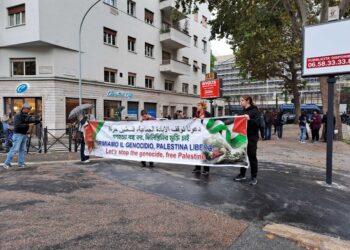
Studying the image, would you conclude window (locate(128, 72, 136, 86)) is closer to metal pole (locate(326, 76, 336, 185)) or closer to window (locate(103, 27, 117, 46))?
window (locate(103, 27, 117, 46))

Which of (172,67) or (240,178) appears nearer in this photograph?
(240,178)

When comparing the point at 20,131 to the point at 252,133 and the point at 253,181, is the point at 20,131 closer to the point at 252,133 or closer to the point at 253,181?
the point at 252,133

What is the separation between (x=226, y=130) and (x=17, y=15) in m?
18.9

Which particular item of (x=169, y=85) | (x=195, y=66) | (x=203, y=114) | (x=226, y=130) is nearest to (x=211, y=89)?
(x=203, y=114)

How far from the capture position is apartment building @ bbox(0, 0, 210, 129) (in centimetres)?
1933

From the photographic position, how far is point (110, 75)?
78.9 ft

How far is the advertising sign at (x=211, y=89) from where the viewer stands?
15.6 m

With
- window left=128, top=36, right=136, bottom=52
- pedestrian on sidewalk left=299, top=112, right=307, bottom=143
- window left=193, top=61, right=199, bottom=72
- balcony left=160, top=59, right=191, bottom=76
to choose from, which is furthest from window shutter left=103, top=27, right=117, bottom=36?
pedestrian on sidewalk left=299, top=112, right=307, bottom=143

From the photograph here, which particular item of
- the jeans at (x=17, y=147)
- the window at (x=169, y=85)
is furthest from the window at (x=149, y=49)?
the jeans at (x=17, y=147)

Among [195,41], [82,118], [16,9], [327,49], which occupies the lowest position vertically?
[82,118]

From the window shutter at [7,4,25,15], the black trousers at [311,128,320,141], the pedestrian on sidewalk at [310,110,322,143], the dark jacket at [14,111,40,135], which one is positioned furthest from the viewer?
the window shutter at [7,4,25,15]

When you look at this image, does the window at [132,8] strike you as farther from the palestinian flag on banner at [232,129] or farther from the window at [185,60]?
the palestinian flag on banner at [232,129]

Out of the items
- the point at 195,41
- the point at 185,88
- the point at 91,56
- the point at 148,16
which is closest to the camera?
the point at 91,56

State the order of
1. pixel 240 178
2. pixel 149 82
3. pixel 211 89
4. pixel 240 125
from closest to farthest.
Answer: pixel 240 125, pixel 240 178, pixel 211 89, pixel 149 82
